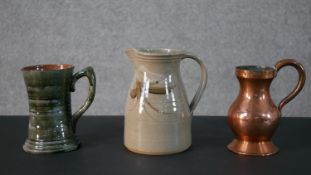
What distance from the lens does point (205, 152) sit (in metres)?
0.74

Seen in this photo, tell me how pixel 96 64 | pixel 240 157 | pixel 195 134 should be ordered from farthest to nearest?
pixel 96 64
pixel 195 134
pixel 240 157

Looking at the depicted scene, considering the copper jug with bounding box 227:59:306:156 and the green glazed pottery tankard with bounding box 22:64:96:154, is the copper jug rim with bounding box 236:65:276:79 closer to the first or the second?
the copper jug with bounding box 227:59:306:156

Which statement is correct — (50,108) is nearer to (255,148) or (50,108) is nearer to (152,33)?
(255,148)

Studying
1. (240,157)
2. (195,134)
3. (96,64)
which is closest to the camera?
(240,157)

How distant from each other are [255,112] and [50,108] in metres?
0.32

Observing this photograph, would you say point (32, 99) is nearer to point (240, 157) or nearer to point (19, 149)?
point (19, 149)

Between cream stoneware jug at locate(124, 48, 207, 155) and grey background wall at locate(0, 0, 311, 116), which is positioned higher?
grey background wall at locate(0, 0, 311, 116)

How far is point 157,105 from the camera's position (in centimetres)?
70

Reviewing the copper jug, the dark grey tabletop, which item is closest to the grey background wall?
the dark grey tabletop

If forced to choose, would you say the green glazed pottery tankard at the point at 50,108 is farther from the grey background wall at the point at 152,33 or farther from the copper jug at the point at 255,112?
the grey background wall at the point at 152,33

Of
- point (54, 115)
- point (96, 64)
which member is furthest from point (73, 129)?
point (96, 64)

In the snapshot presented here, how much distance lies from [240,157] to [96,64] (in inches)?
27.7

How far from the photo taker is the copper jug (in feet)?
2.29

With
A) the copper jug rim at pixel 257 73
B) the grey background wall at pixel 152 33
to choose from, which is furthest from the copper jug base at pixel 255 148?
the grey background wall at pixel 152 33
